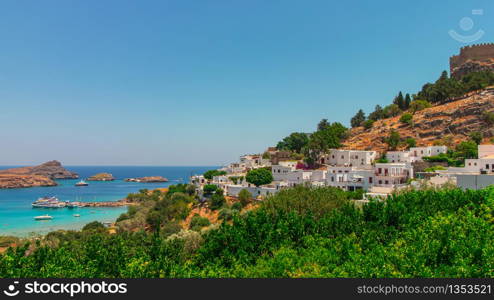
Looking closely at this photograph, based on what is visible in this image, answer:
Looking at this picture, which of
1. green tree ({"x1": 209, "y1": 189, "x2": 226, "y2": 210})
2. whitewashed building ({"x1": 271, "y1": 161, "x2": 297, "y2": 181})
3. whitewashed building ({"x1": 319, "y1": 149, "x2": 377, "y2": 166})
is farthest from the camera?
whitewashed building ({"x1": 319, "y1": 149, "x2": 377, "y2": 166})

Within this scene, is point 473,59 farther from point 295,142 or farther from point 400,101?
point 295,142

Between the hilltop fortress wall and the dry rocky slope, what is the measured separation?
15880mm

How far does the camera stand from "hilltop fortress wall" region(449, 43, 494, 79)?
80000mm

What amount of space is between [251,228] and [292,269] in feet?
20.6

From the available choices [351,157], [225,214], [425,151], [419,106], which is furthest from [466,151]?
[225,214]

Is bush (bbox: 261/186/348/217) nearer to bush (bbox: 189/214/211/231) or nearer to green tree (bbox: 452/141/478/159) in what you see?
bush (bbox: 189/214/211/231)

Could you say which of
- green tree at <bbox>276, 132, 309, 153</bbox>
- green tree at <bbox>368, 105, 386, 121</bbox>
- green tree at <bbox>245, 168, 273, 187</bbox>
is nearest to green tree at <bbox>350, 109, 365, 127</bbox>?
green tree at <bbox>368, 105, 386, 121</bbox>

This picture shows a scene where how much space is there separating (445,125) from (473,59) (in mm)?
30795

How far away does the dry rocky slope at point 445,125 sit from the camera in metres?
61.1

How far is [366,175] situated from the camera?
42.1 m

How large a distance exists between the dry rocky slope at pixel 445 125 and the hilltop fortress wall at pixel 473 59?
1588 cm

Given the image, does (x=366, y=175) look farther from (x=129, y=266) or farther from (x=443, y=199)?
(x=129, y=266)

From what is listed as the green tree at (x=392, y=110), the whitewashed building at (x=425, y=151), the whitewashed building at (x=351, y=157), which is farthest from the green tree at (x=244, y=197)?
the green tree at (x=392, y=110)

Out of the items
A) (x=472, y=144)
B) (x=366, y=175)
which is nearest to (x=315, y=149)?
(x=366, y=175)
